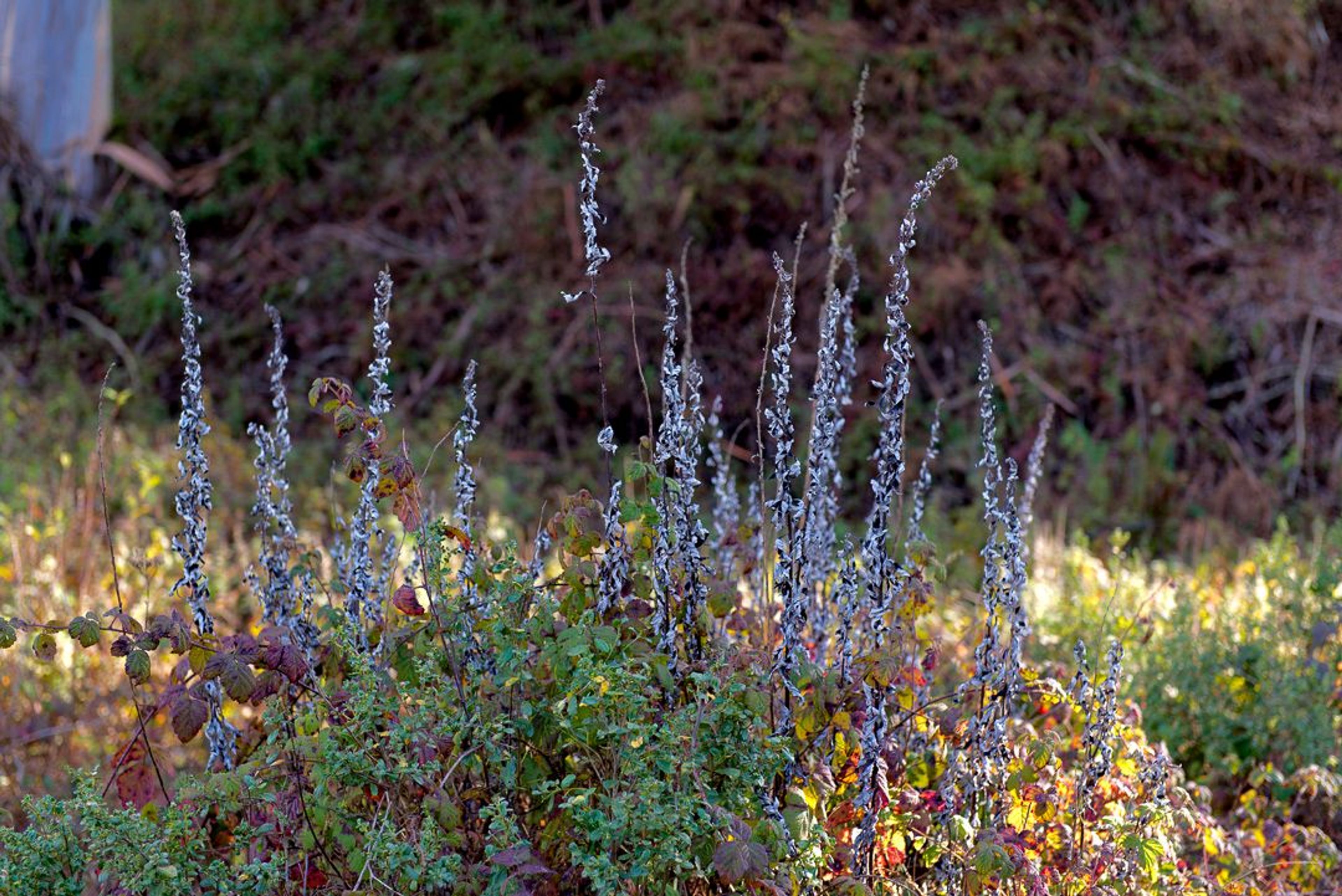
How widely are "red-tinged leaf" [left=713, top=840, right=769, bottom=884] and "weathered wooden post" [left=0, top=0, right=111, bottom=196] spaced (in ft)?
31.2

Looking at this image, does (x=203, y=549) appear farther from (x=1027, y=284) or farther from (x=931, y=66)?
(x=931, y=66)

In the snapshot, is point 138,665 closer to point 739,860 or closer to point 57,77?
point 739,860

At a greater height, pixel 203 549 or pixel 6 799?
pixel 203 549

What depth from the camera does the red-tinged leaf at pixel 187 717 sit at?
109 inches

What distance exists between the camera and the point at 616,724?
2578 millimetres

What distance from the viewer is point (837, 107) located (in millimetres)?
9711

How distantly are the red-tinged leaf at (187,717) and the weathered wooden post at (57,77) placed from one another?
344 inches

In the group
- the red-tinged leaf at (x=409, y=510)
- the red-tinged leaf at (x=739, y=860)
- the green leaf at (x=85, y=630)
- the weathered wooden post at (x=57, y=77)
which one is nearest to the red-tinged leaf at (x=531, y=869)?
the red-tinged leaf at (x=739, y=860)

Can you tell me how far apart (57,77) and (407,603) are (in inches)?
→ 355

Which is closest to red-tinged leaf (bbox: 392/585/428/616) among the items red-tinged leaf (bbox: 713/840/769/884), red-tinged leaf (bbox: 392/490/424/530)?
red-tinged leaf (bbox: 392/490/424/530)

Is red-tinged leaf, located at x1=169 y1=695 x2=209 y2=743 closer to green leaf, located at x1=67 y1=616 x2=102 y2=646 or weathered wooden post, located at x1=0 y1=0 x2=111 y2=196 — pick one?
green leaf, located at x1=67 y1=616 x2=102 y2=646

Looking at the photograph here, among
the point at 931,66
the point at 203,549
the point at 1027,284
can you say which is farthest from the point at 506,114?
the point at 203,549

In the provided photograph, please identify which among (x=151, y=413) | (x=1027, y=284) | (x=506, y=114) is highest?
(x=506, y=114)

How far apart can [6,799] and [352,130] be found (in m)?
7.32
